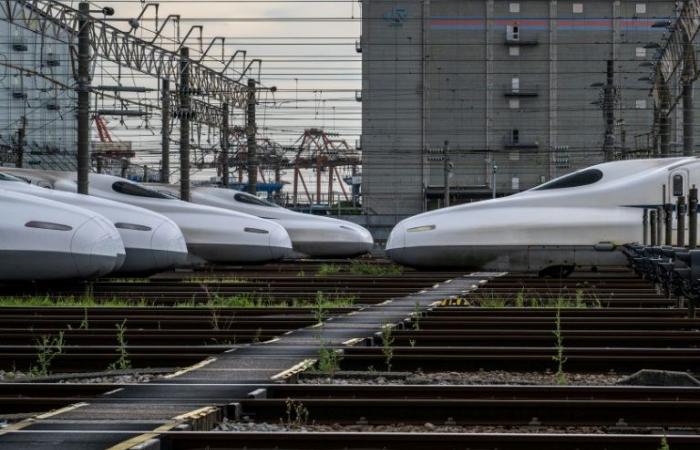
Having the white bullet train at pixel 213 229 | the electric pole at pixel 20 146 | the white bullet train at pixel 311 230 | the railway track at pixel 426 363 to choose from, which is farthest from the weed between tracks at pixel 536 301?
the electric pole at pixel 20 146

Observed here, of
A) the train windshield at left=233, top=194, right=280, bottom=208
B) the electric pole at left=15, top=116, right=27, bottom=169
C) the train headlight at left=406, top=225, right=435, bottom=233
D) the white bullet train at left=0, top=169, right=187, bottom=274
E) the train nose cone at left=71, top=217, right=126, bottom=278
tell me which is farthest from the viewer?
the electric pole at left=15, top=116, right=27, bottom=169

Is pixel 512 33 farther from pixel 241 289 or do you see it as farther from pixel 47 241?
pixel 47 241

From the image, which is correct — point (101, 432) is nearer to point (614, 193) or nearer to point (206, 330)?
point (206, 330)

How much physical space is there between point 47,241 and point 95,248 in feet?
2.29

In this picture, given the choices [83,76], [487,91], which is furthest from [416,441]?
[487,91]

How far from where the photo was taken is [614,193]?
77.7ft

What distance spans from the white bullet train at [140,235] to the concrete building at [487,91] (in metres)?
46.8

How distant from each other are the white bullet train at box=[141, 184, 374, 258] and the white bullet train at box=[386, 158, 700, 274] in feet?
27.5

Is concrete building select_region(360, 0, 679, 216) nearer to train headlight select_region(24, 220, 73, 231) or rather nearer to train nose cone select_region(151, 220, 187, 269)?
train nose cone select_region(151, 220, 187, 269)

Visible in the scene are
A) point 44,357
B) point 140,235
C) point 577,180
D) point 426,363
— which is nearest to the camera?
point 426,363

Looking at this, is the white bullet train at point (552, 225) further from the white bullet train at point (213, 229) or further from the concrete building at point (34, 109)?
the concrete building at point (34, 109)

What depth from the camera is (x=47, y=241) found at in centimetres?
1850

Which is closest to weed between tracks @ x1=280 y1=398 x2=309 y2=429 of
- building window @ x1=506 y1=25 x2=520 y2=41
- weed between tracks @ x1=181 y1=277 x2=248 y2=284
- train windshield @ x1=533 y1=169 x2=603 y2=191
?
weed between tracks @ x1=181 y1=277 x2=248 y2=284

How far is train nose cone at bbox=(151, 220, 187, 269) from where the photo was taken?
22.0 m
